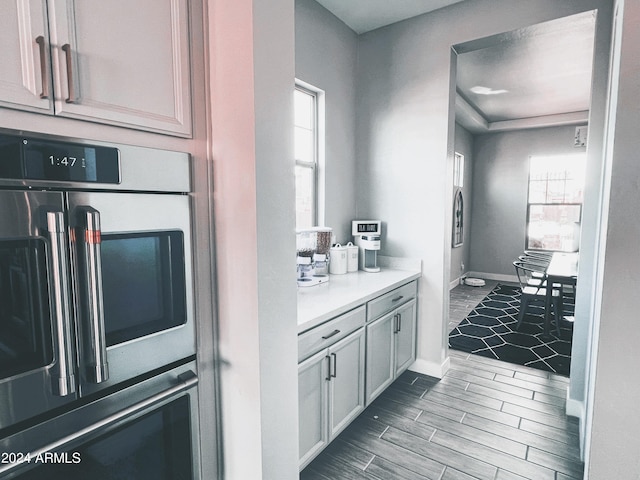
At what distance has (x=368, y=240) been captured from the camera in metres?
2.96

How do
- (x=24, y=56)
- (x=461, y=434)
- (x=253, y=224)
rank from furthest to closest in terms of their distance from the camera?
1. (x=461, y=434)
2. (x=253, y=224)
3. (x=24, y=56)

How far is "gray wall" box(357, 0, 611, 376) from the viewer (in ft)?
8.94

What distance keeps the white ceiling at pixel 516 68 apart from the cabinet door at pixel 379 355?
2215mm

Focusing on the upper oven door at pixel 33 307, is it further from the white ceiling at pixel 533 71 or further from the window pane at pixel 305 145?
the white ceiling at pixel 533 71

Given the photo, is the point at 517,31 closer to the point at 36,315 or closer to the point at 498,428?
the point at 498,428

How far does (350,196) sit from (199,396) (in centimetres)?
230

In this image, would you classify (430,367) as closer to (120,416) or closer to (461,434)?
(461,434)

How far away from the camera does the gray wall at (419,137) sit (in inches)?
107

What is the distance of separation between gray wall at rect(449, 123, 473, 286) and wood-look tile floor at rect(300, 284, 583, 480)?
3472mm

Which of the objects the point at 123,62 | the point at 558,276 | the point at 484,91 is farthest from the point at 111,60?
the point at 484,91

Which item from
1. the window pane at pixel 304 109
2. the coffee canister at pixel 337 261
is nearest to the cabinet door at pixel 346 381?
the coffee canister at pixel 337 261

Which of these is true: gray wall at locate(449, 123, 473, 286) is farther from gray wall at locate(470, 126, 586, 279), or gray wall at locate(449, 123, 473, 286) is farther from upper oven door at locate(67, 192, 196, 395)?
upper oven door at locate(67, 192, 196, 395)

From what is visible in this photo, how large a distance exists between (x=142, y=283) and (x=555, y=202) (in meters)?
7.13

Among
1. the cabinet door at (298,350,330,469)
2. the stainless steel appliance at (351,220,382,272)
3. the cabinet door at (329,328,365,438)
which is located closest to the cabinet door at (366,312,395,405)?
the cabinet door at (329,328,365,438)
